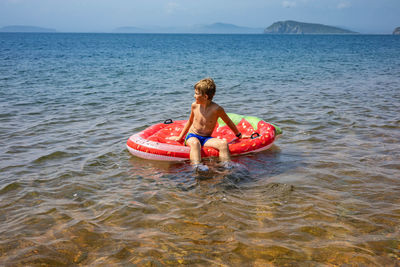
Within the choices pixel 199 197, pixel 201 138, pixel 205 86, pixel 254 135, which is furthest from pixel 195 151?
pixel 254 135

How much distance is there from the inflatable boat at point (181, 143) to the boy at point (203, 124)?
0.13 metres

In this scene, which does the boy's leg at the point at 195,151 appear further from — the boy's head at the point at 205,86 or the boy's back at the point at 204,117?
the boy's head at the point at 205,86

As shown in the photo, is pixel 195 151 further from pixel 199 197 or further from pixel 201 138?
pixel 199 197

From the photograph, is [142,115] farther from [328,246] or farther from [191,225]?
[328,246]

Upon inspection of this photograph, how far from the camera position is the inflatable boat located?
5535 mm

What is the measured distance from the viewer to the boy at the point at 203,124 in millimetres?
5312

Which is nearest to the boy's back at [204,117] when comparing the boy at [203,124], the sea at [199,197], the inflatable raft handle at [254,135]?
the boy at [203,124]

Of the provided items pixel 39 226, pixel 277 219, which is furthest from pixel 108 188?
pixel 277 219

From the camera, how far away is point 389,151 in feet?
19.5

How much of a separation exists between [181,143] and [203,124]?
0.58m

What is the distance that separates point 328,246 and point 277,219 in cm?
66

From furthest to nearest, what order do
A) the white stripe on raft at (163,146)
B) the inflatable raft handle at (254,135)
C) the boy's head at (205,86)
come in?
the inflatable raft handle at (254,135) → the white stripe on raft at (163,146) → the boy's head at (205,86)

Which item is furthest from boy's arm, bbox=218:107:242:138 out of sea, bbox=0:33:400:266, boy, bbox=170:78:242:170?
sea, bbox=0:33:400:266

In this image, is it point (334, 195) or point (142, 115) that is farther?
point (142, 115)
